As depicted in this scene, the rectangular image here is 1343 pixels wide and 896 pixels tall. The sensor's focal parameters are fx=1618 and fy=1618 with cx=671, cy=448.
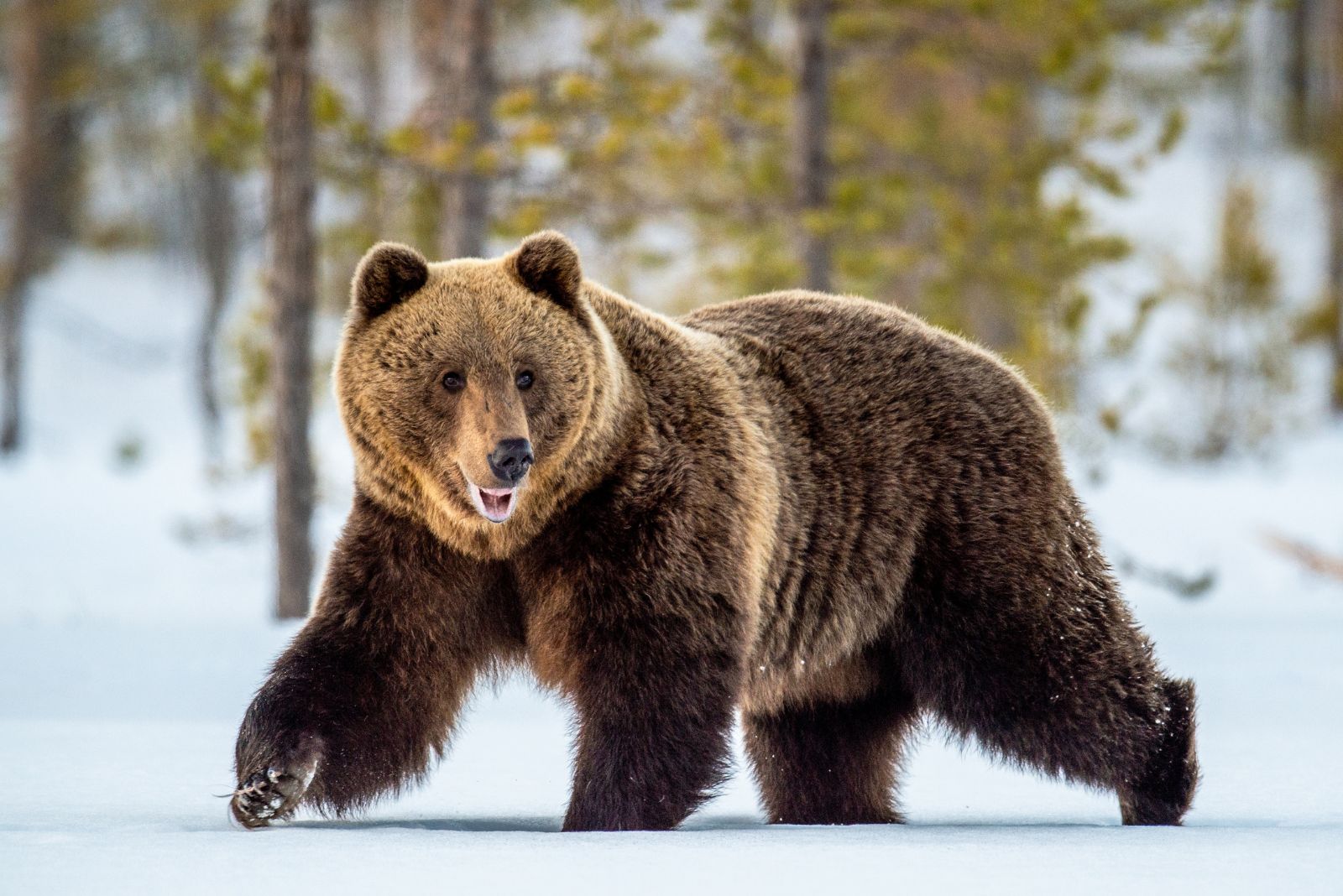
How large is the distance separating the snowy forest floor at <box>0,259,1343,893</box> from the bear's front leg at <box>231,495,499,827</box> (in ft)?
0.57

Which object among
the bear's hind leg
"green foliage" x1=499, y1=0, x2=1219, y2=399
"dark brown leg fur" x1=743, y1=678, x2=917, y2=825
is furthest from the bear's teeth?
"green foliage" x1=499, y1=0, x2=1219, y2=399

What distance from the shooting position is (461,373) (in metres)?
4.17

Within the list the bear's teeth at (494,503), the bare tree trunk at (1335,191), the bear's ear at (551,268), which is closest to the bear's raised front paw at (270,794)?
the bear's teeth at (494,503)

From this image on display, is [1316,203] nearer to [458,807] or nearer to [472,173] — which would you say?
[472,173]

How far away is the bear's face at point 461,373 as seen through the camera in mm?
4117

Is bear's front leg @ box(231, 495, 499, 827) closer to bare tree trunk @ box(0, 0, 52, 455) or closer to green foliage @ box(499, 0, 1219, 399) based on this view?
green foliage @ box(499, 0, 1219, 399)

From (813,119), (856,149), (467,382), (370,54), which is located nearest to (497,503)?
(467,382)

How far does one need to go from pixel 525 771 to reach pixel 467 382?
6.45 feet

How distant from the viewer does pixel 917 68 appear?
67.3 ft

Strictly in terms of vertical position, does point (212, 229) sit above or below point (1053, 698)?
below

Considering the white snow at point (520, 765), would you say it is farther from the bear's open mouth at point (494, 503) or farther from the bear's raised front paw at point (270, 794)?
the bear's open mouth at point (494, 503)

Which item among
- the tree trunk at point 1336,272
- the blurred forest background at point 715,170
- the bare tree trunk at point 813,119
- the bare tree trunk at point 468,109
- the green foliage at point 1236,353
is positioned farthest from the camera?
the tree trunk at point 1336,272

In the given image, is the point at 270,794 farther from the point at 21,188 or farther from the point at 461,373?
the point at 21,188

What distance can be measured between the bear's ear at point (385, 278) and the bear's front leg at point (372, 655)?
0.53m
